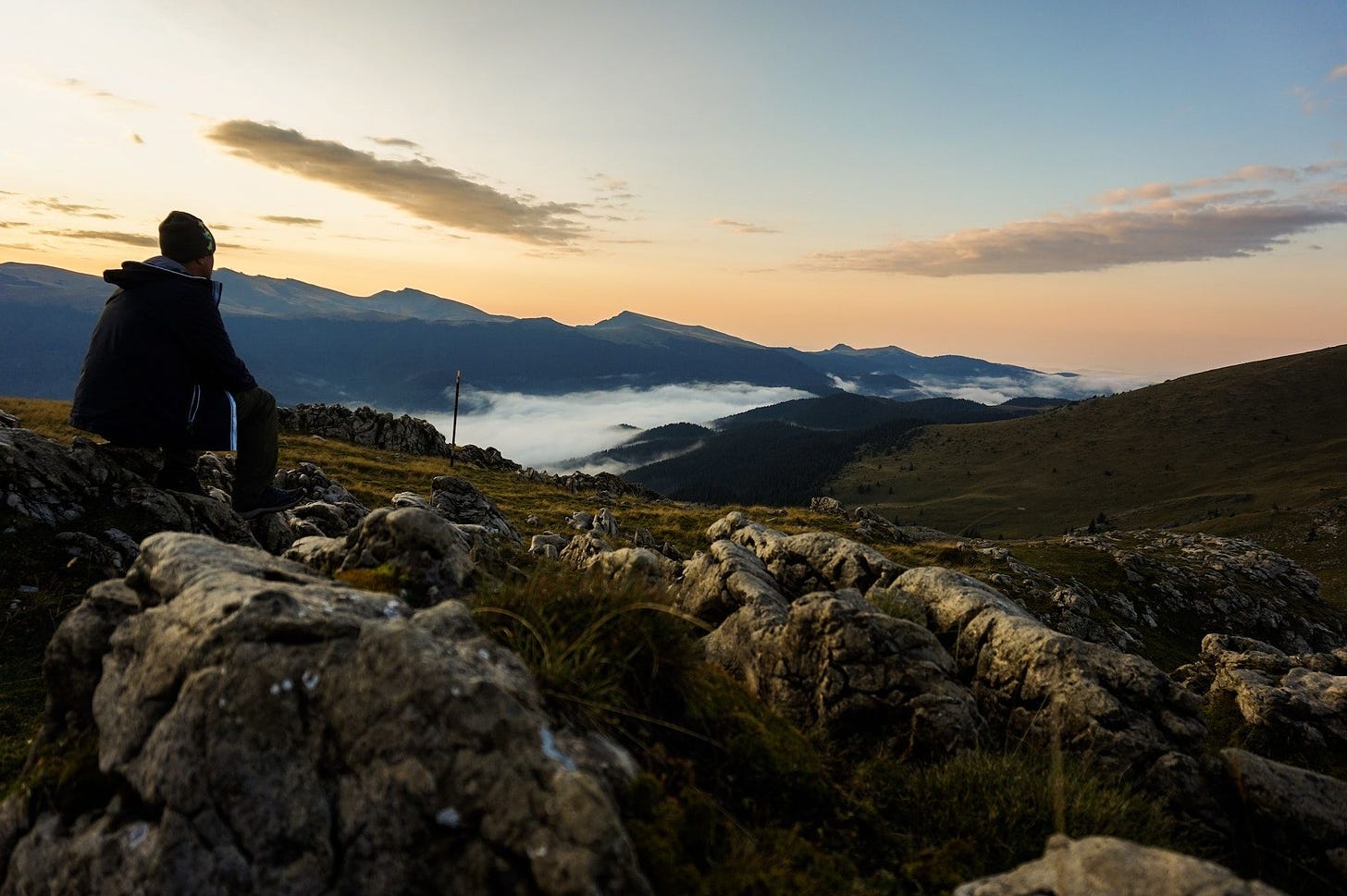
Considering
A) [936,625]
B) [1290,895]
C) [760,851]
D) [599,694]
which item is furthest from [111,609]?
[1290,895]

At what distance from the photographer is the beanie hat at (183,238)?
9.63m

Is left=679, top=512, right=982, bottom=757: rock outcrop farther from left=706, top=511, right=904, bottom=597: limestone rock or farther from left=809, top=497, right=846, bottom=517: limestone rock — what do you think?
left=809, top=497, right=846, bottom=517: limestone rock

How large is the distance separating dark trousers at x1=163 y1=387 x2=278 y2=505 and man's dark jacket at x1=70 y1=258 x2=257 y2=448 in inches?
29.2

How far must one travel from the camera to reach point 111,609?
234 inches

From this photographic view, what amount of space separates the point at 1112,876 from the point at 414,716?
4.65 meters

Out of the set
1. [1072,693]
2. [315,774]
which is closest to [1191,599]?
[1072,693]

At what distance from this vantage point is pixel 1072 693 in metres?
8.99

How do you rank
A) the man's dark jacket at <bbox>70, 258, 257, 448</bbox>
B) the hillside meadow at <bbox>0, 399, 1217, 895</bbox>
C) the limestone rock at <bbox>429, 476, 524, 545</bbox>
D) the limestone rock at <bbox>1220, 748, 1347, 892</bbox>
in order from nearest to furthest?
the hillside meadow at <bbox>0, 399, 1217, 895</bbox> < the limestone rock at <bbox>1220, 748, 1347, 892</bbox> < the man's dark jacket at <bbox>70, 258, 257, 448</bbox> < the limestone rock at <bbox>429, 476, 524, 545</bbox>

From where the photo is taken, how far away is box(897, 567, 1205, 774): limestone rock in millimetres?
8609

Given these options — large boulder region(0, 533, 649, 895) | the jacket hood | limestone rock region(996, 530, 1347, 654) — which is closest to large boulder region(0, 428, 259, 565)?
the jacket hood

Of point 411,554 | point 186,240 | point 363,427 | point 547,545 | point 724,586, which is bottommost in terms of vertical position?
point 547,545

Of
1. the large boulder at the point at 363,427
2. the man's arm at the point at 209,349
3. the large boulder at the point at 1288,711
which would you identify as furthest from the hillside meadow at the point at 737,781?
the large boulder at the point at 363,427

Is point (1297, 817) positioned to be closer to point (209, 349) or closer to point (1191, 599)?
point (209, 349)

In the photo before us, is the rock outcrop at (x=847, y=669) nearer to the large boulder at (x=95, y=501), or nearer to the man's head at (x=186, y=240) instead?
the large boulder at (x=95, y=501)
